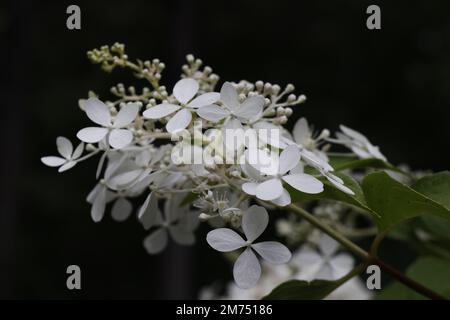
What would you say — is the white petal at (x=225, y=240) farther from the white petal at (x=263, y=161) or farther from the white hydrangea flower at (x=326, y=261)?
the white hydrangea flower at (x=326, y=261)

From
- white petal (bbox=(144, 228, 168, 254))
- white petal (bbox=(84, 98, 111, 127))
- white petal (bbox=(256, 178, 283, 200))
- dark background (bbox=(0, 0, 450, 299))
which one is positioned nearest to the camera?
white petal (bbox=(256, 178, 283, 200))

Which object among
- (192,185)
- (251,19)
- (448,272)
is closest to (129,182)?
(192,185)

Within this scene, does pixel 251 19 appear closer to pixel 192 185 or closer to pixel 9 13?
Result: pixel 9 13

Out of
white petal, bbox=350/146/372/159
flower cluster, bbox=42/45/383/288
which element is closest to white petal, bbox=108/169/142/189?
flower cluster, bbox=42/45/383/288

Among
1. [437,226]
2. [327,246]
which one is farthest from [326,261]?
[437,226]

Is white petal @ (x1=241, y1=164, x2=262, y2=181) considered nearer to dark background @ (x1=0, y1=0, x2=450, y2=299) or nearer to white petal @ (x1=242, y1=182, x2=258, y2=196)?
white petal @ (x1=242, y1=182, x2=258, y2=196)

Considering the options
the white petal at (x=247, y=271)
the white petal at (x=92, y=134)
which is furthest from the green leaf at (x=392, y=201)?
the white petal at (x=92, y=134)
